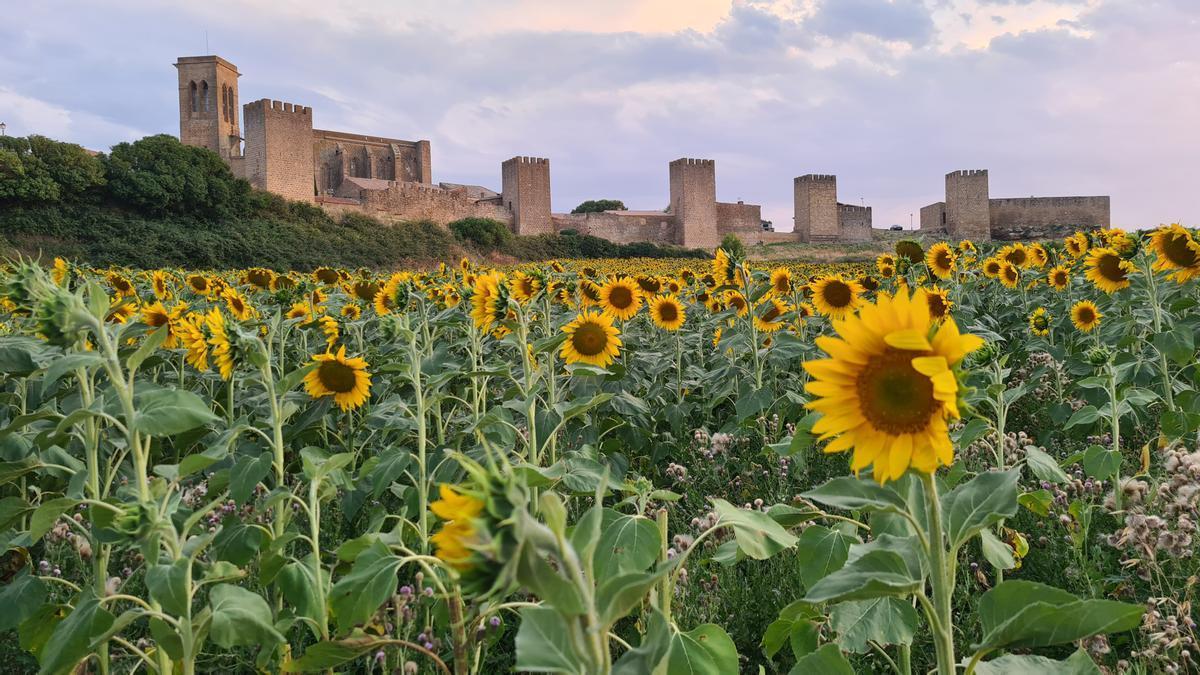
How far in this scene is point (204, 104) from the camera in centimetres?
4441

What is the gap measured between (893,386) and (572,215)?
136 ft

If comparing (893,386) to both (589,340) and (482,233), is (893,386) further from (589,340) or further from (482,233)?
(482,233)

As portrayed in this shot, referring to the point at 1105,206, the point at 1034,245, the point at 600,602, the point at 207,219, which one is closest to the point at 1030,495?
the point at 600,602

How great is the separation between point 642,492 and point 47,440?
4.25 feet

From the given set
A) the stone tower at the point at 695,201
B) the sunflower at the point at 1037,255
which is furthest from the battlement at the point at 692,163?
the sunflower at the point at 1037,255

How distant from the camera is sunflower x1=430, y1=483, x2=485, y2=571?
2.18 ft

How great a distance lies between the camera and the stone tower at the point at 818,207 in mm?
44594

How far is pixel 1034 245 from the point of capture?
5812mm

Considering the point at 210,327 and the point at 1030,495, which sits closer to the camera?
the point at 1030,495

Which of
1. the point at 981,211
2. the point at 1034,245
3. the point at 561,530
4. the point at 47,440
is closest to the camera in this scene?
the point at 561,530

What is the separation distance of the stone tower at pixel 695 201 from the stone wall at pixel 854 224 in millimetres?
7835

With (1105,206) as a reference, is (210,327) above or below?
below

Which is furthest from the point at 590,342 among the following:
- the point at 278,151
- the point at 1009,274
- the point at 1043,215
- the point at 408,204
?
the point at 1043,215

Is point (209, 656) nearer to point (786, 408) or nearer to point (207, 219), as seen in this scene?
point (786, 408)
